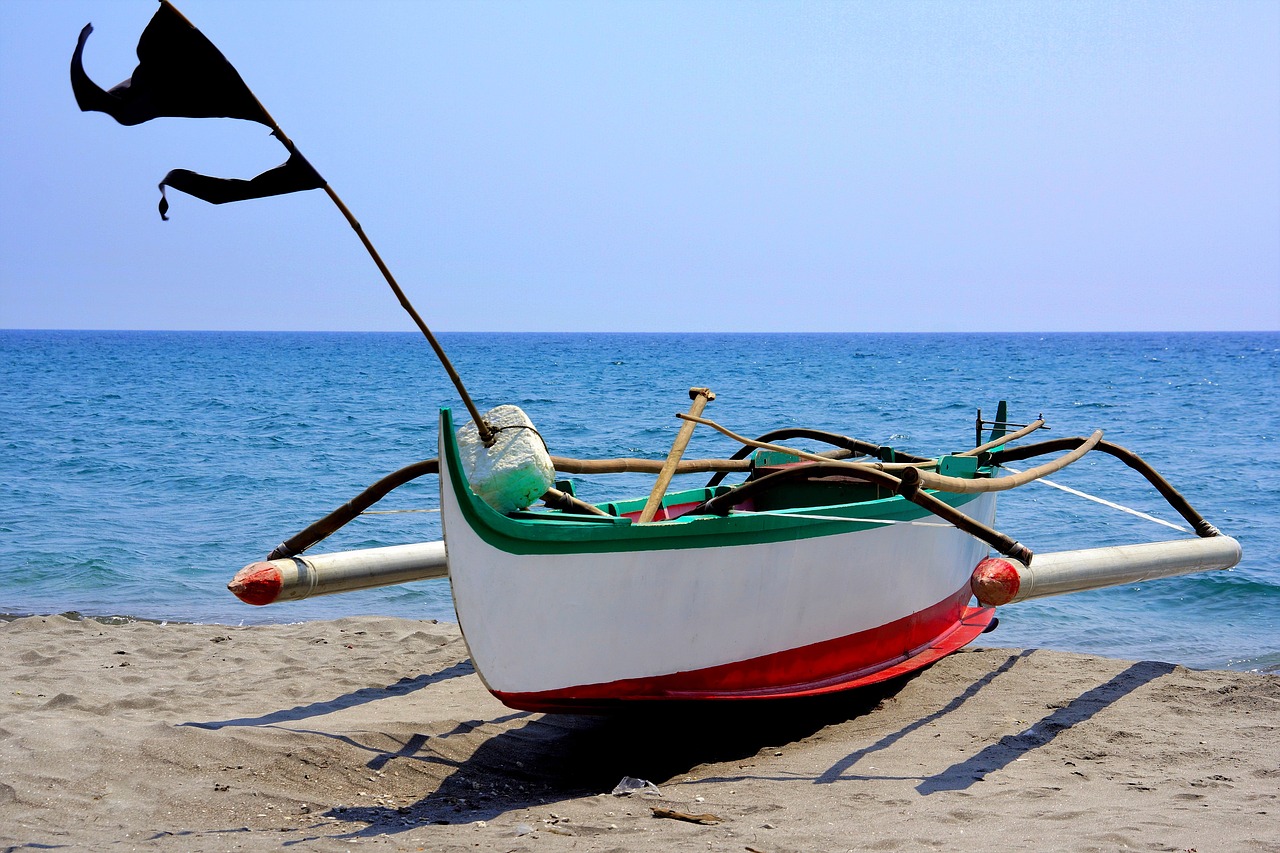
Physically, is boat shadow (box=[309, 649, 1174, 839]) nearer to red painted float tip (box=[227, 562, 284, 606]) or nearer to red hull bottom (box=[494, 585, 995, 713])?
red hull bottom (box=[494, 585, 995, 713])

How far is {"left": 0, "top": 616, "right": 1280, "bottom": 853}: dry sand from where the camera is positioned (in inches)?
150

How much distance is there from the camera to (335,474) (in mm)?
17875

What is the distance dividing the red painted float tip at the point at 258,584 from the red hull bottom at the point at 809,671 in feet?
4.29

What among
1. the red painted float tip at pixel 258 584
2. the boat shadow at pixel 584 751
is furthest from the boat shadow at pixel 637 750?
the red painted float tip at pixel 258 584

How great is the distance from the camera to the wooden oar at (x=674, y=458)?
5.12 m

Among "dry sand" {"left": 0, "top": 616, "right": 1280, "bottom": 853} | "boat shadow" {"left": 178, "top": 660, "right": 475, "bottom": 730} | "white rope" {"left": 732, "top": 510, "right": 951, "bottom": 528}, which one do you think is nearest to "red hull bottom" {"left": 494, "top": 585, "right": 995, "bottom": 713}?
"dry sand" {"left": 0, "top": 616, "right": 1280, "bottom": 853}

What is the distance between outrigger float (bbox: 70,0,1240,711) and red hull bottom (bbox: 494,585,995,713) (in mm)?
12

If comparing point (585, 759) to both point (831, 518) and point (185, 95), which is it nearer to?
point (831, 518)

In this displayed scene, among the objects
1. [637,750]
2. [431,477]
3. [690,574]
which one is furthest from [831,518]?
[431,477]

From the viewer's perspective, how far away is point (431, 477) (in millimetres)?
18641

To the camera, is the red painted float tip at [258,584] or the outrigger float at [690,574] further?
the red painted float tip at [258,584]

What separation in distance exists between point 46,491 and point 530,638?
1361 cm

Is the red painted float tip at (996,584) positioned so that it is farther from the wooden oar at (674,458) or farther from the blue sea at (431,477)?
the blue sea at (431,477)

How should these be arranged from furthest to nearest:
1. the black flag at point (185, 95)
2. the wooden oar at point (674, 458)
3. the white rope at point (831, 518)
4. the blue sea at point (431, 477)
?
the blue sea at point (431, 477) < the wooden oar at point (674, 458) < the white rope at point (831, 518) < the black flag at point (185, 95)
